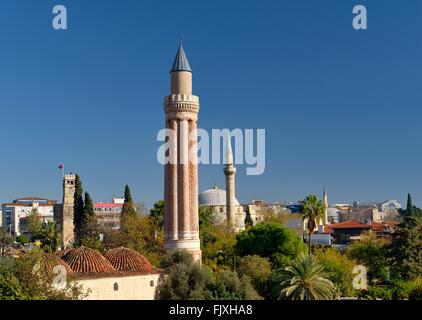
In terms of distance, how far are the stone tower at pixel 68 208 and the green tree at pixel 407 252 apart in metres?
36.1

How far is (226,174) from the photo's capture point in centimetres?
6300

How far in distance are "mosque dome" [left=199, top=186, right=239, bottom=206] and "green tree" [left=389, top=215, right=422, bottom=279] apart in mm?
39221

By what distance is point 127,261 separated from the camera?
94.0 ft

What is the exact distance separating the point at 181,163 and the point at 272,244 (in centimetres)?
790

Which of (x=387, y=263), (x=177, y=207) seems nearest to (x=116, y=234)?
(x=177, y=207)

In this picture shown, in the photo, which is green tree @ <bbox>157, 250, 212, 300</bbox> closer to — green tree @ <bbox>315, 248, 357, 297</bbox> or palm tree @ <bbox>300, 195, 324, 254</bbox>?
green tree @ <bbox>315, 248, 357, 297</bbox>

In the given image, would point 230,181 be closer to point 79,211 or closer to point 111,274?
point 79,211

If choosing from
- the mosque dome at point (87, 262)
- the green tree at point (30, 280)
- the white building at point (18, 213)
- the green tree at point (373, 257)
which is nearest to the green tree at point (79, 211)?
the green tree at point (373, 257)

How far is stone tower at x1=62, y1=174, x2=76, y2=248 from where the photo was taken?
220 feet

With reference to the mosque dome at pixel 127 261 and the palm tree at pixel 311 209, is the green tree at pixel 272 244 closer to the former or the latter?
the palm tree at pixel 311 209

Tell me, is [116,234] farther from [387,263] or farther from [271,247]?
[387,263]

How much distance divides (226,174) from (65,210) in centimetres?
1905

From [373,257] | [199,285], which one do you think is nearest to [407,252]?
[373,257]

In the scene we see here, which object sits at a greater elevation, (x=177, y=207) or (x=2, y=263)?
(x=177, y=207)
